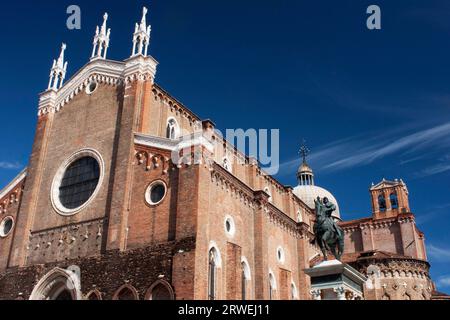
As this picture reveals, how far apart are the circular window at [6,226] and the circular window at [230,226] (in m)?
11.7

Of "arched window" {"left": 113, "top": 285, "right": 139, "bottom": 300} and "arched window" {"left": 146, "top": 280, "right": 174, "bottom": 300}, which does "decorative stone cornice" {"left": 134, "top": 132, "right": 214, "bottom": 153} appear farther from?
"arched window" {"left": 113, "top": 285, "right": 139, "bottom": 300}

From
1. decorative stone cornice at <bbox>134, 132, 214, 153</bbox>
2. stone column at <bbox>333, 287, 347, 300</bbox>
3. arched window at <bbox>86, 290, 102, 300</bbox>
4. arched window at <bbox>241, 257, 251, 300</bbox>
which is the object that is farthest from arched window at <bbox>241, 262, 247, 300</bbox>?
stone column at <bbox>333, 287, 347, 300</bbox>

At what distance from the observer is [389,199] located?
41.1 m

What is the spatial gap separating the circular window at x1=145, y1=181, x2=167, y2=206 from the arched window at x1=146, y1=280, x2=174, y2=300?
3618 mm

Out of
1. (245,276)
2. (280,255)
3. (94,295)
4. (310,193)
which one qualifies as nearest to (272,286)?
(280,255)

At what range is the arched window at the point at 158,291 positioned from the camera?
1867 centimetres

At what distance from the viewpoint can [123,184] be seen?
21844 mm

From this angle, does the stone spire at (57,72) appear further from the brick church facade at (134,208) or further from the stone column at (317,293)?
the stone column at (317,293)

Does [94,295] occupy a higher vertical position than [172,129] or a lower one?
lower

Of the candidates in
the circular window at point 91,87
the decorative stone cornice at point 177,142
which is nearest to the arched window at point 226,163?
the decorative stone cornice at point 177,142

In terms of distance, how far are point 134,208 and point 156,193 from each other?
1195 millimetres

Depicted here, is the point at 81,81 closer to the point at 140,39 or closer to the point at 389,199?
the point at 140,39
